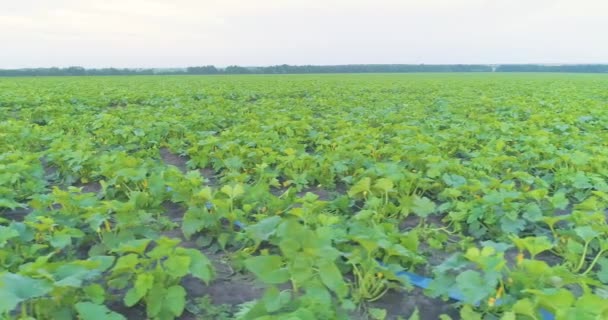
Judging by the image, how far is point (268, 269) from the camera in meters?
2.01

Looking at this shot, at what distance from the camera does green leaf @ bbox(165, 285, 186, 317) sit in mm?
2002

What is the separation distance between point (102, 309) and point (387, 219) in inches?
78.2

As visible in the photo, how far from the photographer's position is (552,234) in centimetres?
310

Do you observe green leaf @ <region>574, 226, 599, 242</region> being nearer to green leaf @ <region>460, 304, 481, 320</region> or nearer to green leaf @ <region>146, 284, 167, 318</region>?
green leaf @ <region>460, 304, 481, 320</region>

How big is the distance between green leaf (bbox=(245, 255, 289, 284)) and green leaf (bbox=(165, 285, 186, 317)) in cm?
33

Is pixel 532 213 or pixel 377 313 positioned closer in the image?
pixel 377 313

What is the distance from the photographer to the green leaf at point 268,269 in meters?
1.96

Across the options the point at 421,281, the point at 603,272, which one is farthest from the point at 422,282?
the point at 603,272

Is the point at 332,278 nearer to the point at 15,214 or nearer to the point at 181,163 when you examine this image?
the point at 15,214

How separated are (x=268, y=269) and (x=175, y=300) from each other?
0.43 m

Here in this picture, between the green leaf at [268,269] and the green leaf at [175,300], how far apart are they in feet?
1.07

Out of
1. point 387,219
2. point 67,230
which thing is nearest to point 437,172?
point 387,219

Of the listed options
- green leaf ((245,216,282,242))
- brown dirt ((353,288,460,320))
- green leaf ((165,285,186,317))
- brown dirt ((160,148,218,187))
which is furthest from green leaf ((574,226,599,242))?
brown dirt ((160,148,218,187))

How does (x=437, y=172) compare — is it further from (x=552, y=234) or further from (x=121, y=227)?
(x=121, y=227)
